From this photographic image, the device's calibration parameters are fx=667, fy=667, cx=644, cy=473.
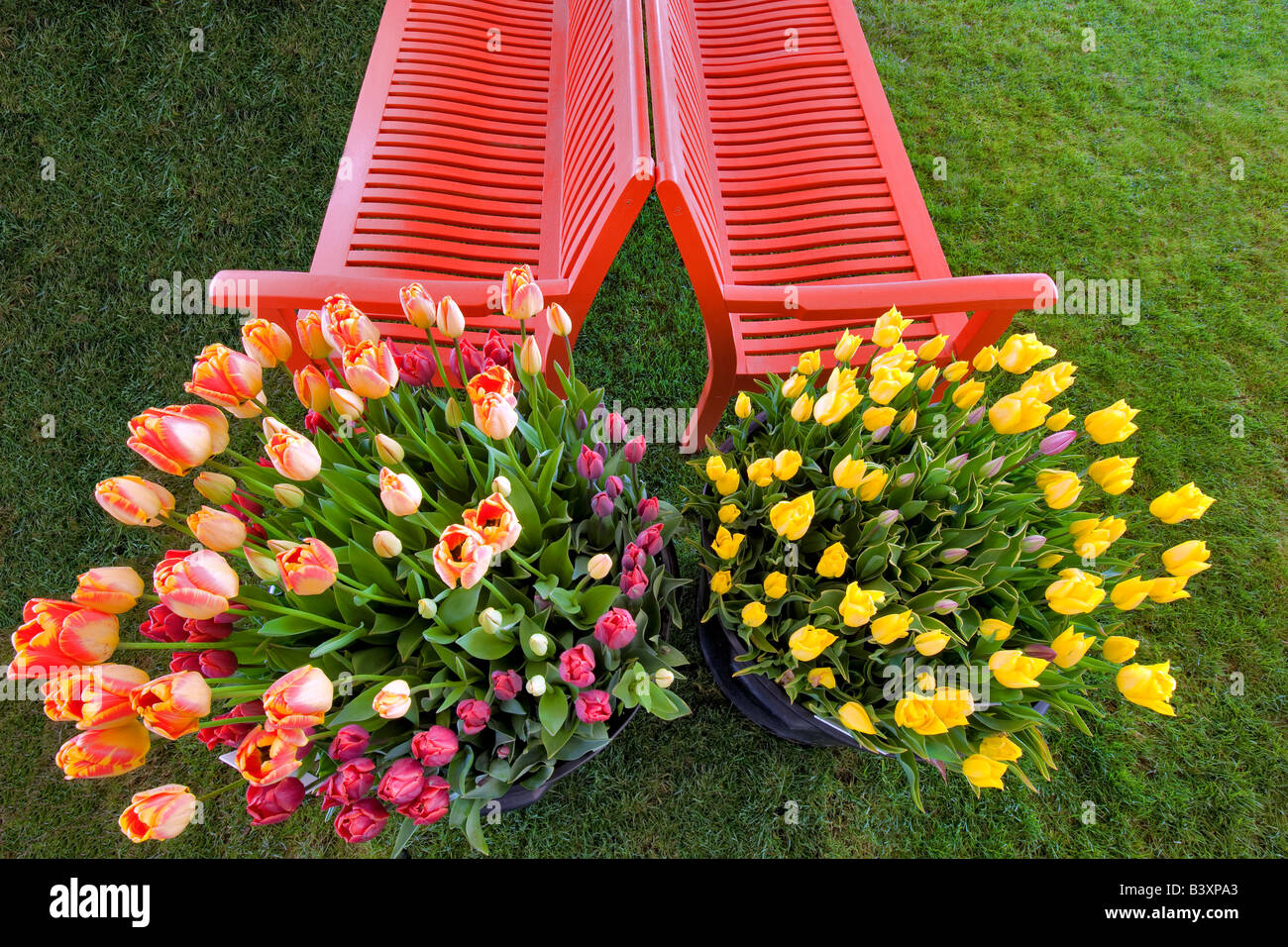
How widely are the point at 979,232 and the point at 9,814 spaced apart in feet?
12.3

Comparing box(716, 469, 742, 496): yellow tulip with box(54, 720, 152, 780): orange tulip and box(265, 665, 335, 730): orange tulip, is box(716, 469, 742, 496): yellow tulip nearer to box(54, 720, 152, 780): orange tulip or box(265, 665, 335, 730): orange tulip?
box(265, 665, 335, 730): orange tulip

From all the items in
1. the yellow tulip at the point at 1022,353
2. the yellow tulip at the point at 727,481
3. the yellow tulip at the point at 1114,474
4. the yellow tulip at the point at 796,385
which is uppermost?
the yellow tulip at the point at 1022,353

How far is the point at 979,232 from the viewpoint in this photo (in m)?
2.66

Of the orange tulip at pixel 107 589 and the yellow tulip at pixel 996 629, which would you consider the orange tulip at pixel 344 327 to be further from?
the yellow tulip at pixel 996 629

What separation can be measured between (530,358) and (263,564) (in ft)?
1.68

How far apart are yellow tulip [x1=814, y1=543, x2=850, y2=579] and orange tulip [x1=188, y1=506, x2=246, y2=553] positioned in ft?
2.84

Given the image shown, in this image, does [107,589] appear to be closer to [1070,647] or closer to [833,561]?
[833,561]

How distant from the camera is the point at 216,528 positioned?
0.82 metres

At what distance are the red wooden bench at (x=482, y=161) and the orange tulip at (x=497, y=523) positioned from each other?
681 millimetres

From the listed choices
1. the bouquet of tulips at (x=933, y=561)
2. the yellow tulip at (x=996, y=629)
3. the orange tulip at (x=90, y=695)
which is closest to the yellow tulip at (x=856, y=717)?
the bouquet of tulips at (x=933, y=561)

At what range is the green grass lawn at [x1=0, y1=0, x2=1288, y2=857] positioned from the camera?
6.07 ft

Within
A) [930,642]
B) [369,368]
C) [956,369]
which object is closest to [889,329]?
[956,369]

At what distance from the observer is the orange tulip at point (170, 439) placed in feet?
2.71
